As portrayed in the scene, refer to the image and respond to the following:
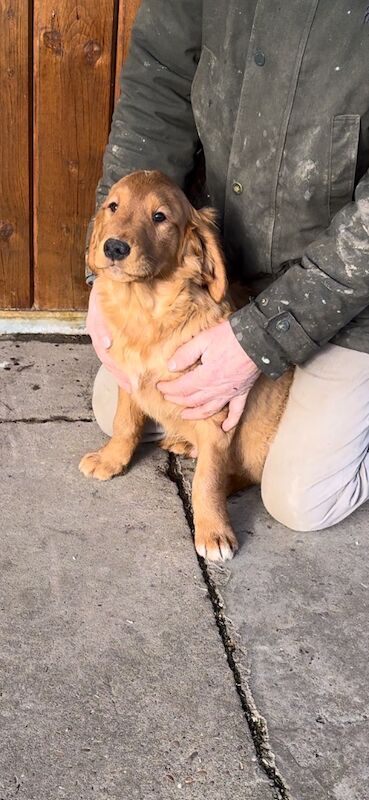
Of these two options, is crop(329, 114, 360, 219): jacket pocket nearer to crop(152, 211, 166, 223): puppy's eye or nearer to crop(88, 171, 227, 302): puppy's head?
crop(88, 171, 227, 302): puppy's head

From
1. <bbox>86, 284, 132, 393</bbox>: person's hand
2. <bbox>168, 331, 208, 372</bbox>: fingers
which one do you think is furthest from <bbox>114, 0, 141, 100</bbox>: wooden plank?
<bbox>168, 331, 208, 372</bbox>: fingers

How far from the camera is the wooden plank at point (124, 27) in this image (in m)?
3.29

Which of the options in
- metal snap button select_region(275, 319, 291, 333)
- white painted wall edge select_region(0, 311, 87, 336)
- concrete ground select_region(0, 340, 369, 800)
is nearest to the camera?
concrete ground select_region(0, 340, 369, 800)

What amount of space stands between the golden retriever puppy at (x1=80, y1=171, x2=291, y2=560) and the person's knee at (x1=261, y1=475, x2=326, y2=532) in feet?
0.53

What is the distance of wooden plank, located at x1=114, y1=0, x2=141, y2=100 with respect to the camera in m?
3.29

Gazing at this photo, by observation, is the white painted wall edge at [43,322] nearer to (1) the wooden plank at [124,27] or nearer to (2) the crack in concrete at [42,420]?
(2) the crack in concrete at [42,420]

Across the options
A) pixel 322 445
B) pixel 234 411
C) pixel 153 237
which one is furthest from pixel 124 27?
pixel 322 445

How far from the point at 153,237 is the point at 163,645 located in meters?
1.10

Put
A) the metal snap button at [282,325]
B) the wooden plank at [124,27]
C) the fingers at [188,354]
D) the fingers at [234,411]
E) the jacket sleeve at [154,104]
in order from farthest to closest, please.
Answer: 1. the wooden plank at [124,27]
2. the jacket sleeve at [154,104]
3. the fingers at [234,411]
4. the fingers at [188,354]
5. the metal snap button at [282,325]

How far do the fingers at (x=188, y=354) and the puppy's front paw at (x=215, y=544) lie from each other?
489 millimetres

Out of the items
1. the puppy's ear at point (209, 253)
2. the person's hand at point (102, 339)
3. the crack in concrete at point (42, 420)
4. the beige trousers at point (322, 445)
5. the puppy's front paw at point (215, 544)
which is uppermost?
the puppy's ear at point (209, 253)

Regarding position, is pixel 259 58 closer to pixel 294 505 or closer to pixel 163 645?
pixel 294 505

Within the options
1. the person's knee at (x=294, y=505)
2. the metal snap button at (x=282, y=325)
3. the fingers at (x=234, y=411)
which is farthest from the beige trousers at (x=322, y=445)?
the metal snap button at (x=282, y=325)

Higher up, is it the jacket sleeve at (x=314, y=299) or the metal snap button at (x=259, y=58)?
the metal snap button at (x=259, y=58)
